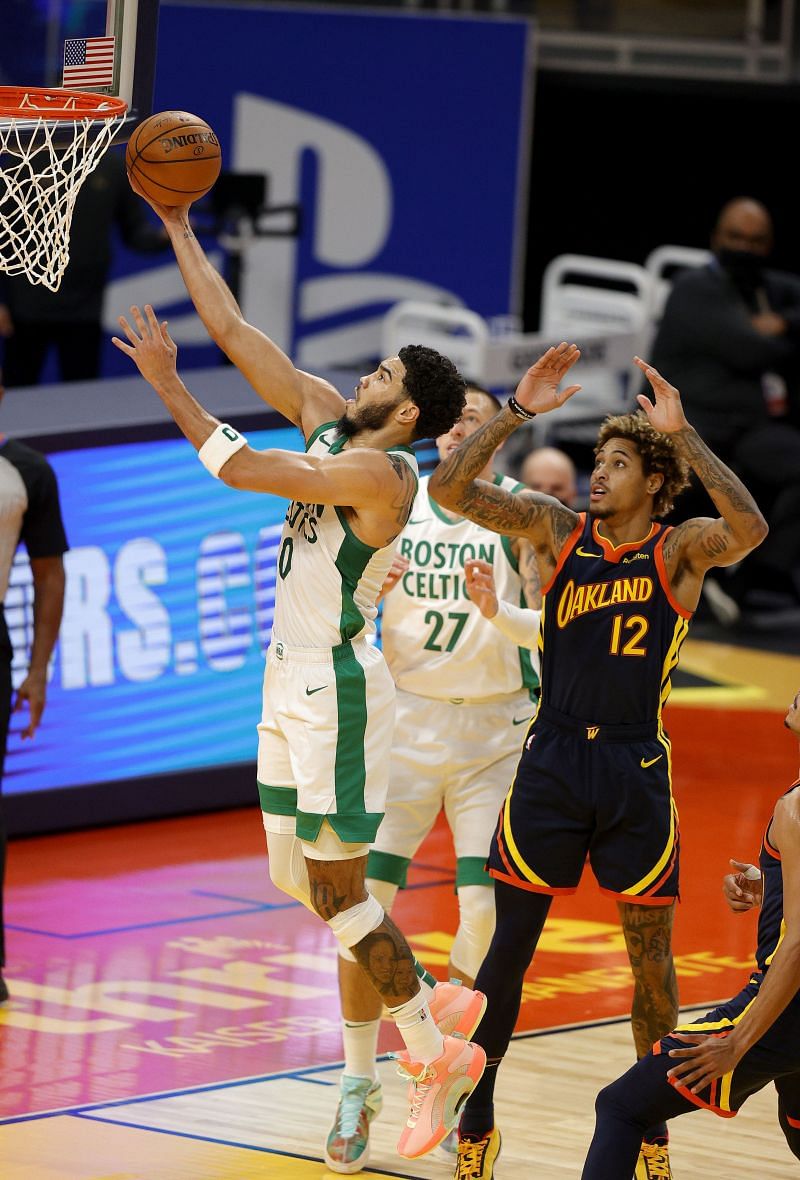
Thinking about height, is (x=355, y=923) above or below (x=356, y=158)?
below

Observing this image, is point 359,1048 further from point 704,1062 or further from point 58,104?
point 58,104

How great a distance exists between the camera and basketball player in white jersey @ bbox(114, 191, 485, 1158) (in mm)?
5879

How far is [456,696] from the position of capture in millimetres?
7000

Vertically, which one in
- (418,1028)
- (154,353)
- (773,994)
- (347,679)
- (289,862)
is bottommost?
(418,1028)

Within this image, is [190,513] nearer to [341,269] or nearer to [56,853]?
[56,853]

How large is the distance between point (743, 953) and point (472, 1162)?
291 centimetres

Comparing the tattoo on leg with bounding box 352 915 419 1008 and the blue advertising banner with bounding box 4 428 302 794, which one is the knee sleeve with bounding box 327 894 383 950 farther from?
the blue advertising banner with bounding box 4 428 302 794

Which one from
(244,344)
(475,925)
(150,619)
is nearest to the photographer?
(244,344)

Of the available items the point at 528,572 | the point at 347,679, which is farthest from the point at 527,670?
the point at 347,679

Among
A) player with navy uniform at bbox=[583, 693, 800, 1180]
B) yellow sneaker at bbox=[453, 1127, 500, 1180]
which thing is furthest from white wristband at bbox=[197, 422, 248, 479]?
yellow sneaker at bbox=[453, 1127, 500, 1180]

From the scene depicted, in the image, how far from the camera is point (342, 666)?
19.7ft

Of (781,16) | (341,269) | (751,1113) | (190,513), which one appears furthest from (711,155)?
(751,1113)

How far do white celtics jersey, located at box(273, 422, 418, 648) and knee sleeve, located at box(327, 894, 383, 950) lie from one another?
2.33 feet

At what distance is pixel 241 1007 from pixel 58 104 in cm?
315
